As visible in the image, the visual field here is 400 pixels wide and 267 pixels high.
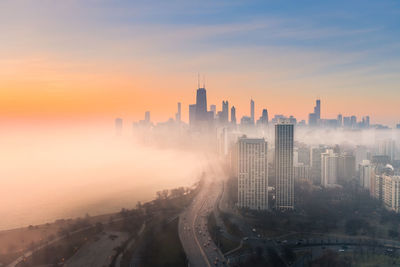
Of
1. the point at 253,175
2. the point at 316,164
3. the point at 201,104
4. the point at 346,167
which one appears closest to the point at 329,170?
the point at 346,167

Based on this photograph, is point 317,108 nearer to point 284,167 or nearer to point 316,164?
point 316,164

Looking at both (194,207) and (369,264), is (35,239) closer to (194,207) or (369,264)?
(194,207)

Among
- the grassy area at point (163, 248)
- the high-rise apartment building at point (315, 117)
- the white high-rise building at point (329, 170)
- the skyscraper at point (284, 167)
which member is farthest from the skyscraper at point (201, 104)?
the grassy area at point (163, 248)

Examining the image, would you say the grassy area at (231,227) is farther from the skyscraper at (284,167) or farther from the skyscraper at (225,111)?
the skyscraper at (225,111)

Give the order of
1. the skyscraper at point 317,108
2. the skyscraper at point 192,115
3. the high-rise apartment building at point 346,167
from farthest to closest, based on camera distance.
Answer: the skyscraper at point 192,115 → the skyscraper at point 317,108 → the high-rise apartment building at point 346,167

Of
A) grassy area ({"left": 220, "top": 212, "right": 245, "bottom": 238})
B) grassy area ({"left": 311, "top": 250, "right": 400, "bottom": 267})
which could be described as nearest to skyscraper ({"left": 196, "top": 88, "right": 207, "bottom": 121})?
grassy area ({"left": 220, "top": 212, "right": 245, "bottom": 238})

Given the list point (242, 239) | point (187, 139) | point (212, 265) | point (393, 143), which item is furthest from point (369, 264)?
point (187, 139)
